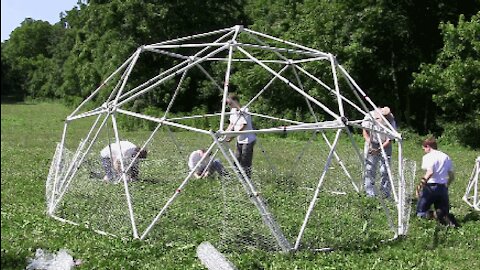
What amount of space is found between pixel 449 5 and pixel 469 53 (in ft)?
15.7

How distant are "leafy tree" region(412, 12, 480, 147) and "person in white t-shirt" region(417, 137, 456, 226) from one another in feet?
40.6

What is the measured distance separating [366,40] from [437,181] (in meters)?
16.3

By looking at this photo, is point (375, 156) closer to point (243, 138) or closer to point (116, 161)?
point (243, 138)

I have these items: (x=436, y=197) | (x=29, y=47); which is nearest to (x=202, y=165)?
(x=436, y=197)

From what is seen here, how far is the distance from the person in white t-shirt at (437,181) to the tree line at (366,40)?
9.71 metres

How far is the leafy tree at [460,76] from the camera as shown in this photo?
64.6 feet

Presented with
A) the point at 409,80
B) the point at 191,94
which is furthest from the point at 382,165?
the point at 191,94

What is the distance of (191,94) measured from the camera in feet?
104

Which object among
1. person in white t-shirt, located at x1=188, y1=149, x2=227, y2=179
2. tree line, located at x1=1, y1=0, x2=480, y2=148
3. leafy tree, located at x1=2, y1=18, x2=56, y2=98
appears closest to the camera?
person in white t-shirt, located at x1=188, y1=149, x2=227, y2=179

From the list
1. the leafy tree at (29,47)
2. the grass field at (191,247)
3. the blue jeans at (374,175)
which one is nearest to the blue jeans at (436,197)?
the grass field at (191,247)

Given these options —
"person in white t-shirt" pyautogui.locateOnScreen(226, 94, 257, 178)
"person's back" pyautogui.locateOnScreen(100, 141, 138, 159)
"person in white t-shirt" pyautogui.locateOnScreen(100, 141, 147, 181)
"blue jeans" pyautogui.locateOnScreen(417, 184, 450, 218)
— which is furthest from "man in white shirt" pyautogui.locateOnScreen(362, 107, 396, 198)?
"person's back" pyautogui.locateOnScreen(100, 141, 138, 159)

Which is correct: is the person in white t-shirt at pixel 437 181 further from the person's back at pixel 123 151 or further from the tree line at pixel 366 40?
the tree line at pixel 366 40

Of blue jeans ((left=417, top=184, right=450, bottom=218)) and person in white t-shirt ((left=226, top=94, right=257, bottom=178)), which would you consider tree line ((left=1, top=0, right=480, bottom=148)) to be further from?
blue jeans ((left=417, top=184, right=450, bottom=218))

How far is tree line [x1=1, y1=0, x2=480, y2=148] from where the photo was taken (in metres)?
20.8
